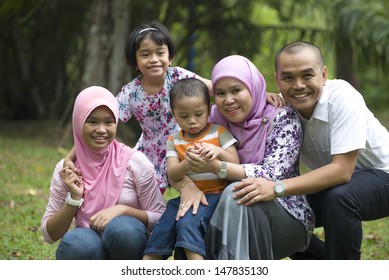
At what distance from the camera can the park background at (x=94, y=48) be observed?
8812mm

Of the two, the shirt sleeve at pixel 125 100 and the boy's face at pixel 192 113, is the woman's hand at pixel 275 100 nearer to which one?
the boy's face at pixel 192 113

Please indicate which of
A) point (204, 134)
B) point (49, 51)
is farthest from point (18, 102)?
point (204, 134)

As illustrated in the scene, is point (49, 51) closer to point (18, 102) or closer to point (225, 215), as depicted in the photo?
point (18, 102)

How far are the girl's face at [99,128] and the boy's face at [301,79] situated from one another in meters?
0.97

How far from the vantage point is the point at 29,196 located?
21.8 feet

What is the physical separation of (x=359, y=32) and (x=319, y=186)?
22.4ft

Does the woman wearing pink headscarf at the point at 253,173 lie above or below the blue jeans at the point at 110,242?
above

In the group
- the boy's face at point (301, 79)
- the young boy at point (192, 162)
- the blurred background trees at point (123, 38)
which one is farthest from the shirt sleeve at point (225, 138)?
the blurred background trees at point (123, 38)

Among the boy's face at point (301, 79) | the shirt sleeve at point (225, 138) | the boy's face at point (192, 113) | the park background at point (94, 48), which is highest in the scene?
the park background at point (94, 48)

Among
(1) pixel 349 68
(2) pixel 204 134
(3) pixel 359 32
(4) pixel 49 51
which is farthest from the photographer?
(4) pixel 49 51

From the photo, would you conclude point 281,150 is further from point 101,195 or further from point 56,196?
point 56,196

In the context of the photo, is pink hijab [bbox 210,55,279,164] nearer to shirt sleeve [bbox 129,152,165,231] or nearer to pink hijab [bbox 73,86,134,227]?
shirt sleeve [bbox 129,152,165,231]

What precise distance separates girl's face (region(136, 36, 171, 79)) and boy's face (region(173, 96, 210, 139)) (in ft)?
1.98
